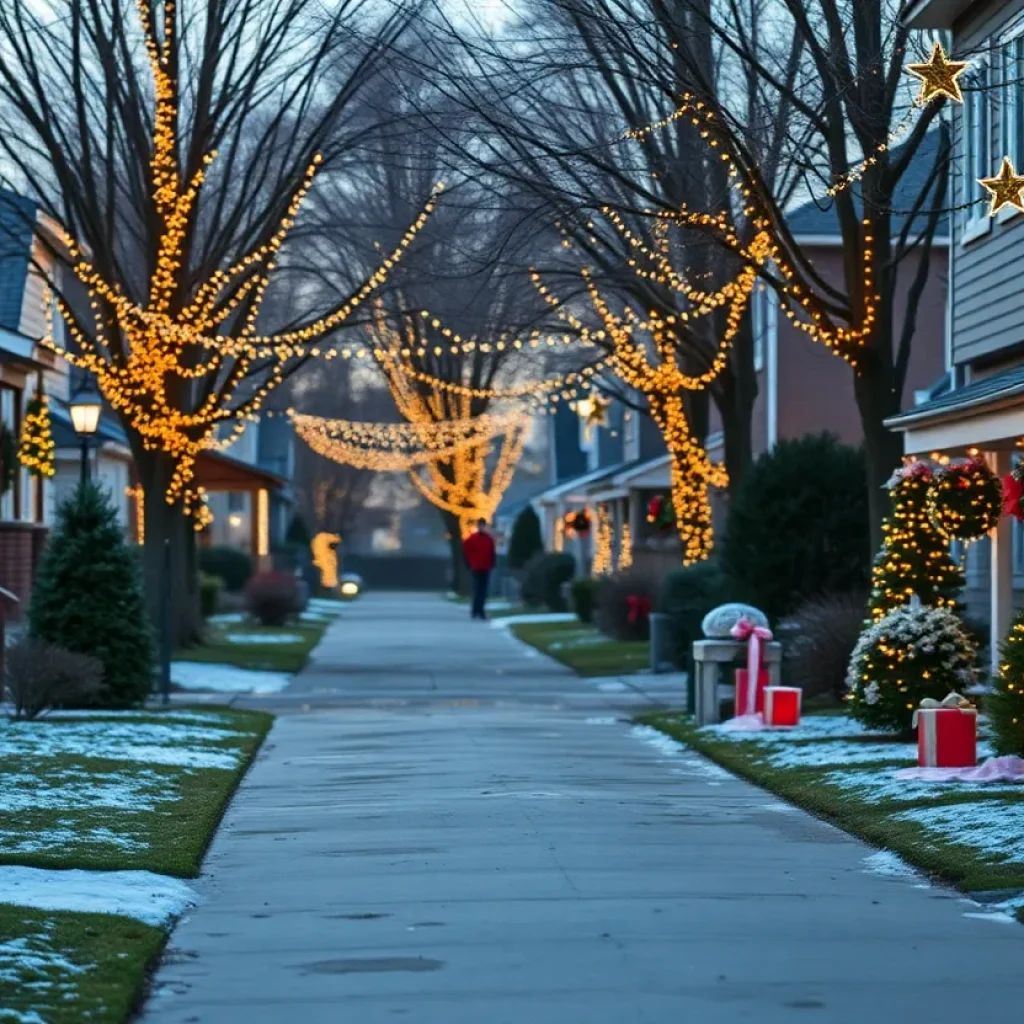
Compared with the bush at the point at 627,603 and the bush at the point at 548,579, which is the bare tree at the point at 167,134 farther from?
the bush at the point at 548,579

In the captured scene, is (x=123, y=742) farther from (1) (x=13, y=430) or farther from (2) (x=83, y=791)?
(1) (x=13, y=430)

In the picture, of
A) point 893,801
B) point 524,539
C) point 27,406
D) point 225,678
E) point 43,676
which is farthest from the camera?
point 524,539

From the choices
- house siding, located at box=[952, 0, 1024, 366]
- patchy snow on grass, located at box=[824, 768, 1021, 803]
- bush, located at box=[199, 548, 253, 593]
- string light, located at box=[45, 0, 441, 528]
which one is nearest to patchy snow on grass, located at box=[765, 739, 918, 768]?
patchy snow on grass, located at box=[824, 768, 1021, 803]

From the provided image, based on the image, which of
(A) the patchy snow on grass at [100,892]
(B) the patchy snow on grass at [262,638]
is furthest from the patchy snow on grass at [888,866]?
(B) the patchy snow on grass at [262,638]

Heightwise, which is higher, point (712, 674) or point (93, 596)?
point (93, 596)

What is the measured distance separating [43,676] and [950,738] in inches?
363

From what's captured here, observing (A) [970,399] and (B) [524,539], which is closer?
(A) [970,399]

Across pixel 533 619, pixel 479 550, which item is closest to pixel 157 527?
pixel 479 550

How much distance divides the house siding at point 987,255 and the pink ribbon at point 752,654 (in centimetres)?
347

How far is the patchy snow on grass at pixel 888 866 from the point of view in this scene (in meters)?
10.8

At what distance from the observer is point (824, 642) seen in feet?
72.1

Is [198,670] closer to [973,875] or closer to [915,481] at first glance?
[915,481]

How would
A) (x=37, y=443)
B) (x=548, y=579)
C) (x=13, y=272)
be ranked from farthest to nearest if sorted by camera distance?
(x=548, y=579) → (x=13, y=272) → (x=37, y=443)

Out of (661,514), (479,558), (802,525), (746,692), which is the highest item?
(661,514)
